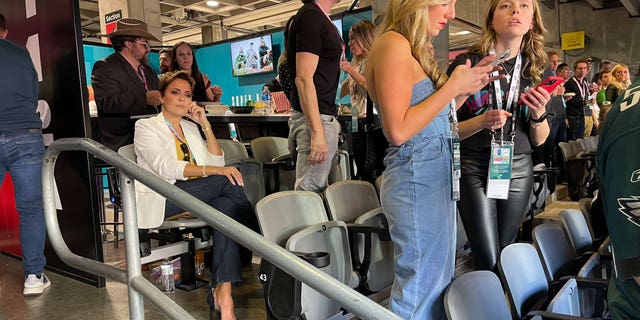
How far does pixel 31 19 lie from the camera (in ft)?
10.4

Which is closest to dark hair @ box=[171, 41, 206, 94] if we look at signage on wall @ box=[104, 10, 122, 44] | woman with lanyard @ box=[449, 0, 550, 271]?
woman with lanyard @ box=[449, 0, 550, 271]

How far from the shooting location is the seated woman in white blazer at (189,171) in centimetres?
241

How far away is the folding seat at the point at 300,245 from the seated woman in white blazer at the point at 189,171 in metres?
0.32

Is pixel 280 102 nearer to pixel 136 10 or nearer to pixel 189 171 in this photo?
pixel 189 171

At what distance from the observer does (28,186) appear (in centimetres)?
284

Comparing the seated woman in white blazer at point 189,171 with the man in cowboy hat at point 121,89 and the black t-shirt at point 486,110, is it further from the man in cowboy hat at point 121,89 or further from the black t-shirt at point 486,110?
the black t-shirt at point 486,110

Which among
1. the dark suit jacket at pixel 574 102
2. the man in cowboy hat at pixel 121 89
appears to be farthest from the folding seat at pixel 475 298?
the dark suit jacket at pixel 574 102

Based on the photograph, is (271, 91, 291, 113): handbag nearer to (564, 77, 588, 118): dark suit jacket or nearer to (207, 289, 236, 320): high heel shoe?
(207, 289, 236, 320): high heel shoe

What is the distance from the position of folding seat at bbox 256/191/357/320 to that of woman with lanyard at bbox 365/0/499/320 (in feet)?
1.18

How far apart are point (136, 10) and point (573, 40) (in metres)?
10.7

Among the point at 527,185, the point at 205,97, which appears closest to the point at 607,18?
the point at 205,97

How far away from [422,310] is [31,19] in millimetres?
2991

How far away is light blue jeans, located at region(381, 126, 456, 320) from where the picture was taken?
1.44 metres

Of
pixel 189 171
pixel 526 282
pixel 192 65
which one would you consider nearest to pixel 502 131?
pixel 526 282
